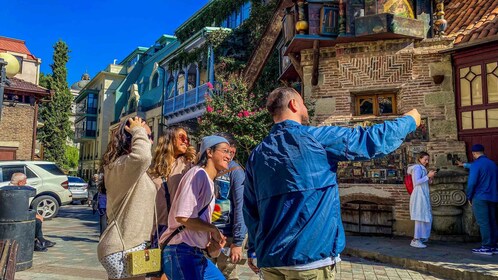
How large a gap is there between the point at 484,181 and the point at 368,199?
2834 millimetres

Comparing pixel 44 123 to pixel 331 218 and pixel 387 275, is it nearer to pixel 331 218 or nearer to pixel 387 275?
pixel 387 275

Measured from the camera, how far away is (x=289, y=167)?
202cm

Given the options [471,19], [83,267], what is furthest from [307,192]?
[471,19]

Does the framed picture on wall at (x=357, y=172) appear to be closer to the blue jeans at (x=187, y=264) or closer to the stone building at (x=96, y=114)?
the blue jeans at (x=187, y=264)

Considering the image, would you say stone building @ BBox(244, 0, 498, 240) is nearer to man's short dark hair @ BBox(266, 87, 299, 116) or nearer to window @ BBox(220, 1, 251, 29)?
man's short dark hair @ BBox(266, 87, 299, 116)

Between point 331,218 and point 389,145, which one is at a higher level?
point 389,145

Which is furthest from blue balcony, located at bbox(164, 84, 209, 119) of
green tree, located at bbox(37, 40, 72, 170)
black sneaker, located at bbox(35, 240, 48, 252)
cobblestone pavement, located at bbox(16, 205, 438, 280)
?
green tree, located at bbox(37, 40, 72, 170)

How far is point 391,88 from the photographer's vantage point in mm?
9594

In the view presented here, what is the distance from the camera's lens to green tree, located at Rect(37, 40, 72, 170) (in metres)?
33.1

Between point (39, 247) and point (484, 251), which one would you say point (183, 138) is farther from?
point (484, 251)

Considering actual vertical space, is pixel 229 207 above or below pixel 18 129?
below

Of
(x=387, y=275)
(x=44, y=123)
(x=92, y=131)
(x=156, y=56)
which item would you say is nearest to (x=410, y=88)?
(x=387, y=275)

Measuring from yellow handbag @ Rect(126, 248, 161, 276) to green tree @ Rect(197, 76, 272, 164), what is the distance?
743 cm

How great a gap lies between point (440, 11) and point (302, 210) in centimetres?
933
